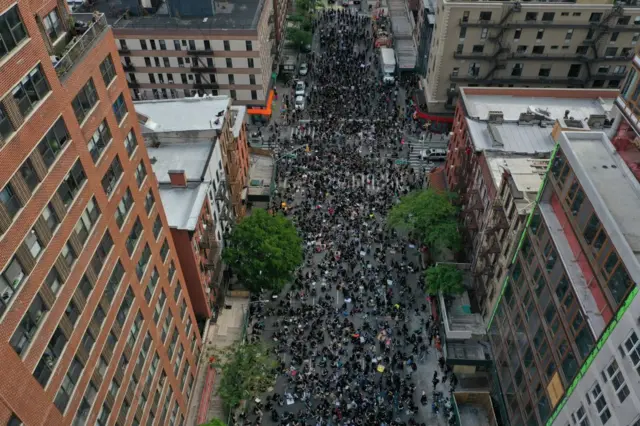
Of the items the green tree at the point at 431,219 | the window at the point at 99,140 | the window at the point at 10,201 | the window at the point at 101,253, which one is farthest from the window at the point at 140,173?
the green tree at the point at 431,219

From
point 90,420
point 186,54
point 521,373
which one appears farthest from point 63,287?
point 186,54

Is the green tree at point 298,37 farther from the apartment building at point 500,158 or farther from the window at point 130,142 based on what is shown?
the window at point 130,142

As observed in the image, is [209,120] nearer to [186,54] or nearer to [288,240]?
[288,240]

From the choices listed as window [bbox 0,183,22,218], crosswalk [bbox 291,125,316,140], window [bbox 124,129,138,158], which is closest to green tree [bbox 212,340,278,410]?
window [bbox 124,129,138,158]

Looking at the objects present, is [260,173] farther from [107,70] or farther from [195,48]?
[107,70]

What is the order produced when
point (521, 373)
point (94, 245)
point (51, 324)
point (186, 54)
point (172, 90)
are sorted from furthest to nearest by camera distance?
point (172, 90), point (186, 54), point (521, 373), point (94, 245), point (51, 324)

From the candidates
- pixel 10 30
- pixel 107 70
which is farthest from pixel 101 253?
pixel 10 30
